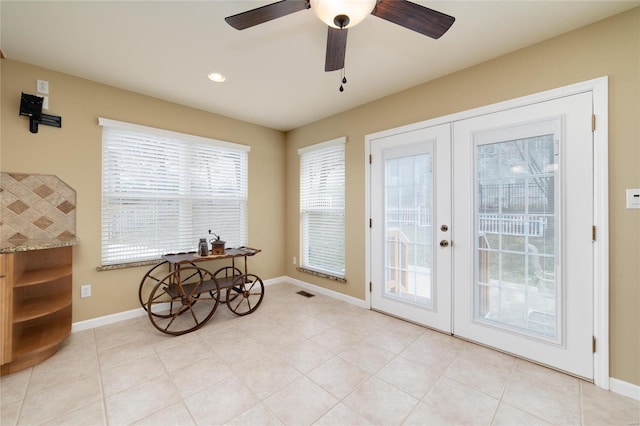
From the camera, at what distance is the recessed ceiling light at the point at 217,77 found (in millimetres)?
2621

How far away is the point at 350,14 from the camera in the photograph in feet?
→ 4.50

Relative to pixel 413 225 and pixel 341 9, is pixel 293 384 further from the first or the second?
pixel 341 9

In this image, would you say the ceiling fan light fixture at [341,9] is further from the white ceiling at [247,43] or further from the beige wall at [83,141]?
the beige wall at [83,141]

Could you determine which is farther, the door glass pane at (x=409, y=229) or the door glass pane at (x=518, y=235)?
the door glass pane at (x=409, y=229)

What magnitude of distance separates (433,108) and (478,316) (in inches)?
82.6

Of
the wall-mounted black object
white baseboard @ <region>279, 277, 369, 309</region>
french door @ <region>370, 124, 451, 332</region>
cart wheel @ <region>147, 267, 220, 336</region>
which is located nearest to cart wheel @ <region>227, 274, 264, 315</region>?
cart wheel @ <region>147, 267, 220, 336</region>

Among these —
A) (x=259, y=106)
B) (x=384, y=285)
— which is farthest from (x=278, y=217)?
(x=384, y=285)

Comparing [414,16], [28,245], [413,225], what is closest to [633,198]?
[413,225]

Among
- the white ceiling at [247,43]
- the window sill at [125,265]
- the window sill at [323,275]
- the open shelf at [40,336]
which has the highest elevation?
the white ceiling at [247,43]

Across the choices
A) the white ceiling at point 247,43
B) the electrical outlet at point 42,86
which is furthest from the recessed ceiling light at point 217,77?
the electrical outlet at point 42,86

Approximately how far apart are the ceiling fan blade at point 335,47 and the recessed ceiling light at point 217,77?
51.9 inches

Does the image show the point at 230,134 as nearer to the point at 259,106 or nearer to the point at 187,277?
the point at 259,106

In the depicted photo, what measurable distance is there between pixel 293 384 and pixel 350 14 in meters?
2.37

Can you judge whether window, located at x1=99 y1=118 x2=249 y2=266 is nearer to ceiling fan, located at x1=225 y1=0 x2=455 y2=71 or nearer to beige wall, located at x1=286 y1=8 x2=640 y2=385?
ceiling fan, located at x1=225 y1=0 x2=455 y2=71
